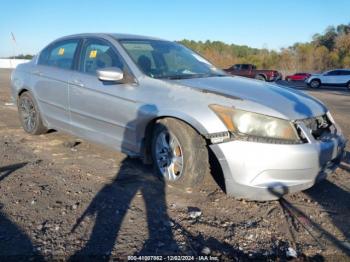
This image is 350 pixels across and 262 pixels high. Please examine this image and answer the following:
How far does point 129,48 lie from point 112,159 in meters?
1.44

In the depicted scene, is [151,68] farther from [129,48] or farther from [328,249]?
[328,249]

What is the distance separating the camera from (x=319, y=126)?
3.85 m

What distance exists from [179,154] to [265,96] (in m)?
1.03

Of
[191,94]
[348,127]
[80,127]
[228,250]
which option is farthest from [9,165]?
[348,127]

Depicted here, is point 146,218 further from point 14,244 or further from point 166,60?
point 166,60

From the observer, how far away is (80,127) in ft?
16.6

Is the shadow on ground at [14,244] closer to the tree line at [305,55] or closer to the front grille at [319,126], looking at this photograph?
the front grille at [319,126]

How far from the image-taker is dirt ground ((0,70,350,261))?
2.84 metres

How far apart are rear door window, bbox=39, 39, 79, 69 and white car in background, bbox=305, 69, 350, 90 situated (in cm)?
2503

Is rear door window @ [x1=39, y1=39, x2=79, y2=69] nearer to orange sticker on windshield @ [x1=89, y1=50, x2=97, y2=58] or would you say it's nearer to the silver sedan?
the silver sedan

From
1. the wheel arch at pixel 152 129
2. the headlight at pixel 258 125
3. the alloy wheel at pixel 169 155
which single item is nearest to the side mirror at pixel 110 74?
the wheel arch at pixel 152 129

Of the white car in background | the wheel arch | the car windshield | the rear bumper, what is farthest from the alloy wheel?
the white car in background

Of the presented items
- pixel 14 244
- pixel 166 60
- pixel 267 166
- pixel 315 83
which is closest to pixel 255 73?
pixel 315 83

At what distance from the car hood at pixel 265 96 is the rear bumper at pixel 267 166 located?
335 mm
